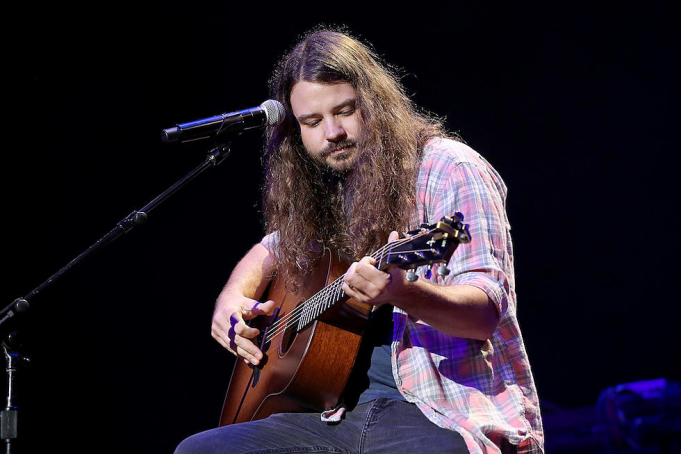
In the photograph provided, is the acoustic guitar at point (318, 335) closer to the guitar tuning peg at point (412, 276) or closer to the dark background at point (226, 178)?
the guitar tuning peg at point (412, 276)

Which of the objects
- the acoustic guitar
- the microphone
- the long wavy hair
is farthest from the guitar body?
the microphone

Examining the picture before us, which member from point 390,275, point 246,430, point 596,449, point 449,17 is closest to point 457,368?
point 390,275

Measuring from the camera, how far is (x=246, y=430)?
7.18 ft

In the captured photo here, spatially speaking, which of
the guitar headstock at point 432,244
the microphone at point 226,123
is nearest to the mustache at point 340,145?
the microphone at point 226,123

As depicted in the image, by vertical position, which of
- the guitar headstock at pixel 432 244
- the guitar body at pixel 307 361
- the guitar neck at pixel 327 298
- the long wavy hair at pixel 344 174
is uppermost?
the long wavy hair at pixel 344 174

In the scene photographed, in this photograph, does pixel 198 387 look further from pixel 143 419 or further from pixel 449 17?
pixel 449 17

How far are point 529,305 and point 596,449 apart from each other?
891 millimetres

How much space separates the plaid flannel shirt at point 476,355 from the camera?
1943 millimetres

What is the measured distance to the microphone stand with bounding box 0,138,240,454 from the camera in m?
2.27

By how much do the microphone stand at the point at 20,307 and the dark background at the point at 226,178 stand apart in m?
1.79

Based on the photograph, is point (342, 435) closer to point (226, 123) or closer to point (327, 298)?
point (327, 298)

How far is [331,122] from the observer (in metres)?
2.57

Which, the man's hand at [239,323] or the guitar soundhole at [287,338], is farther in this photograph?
the man's hand at [239,323]

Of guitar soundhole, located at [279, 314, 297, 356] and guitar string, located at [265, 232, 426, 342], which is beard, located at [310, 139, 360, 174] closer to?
guitar string, located at [265, 232, 426, 342]
